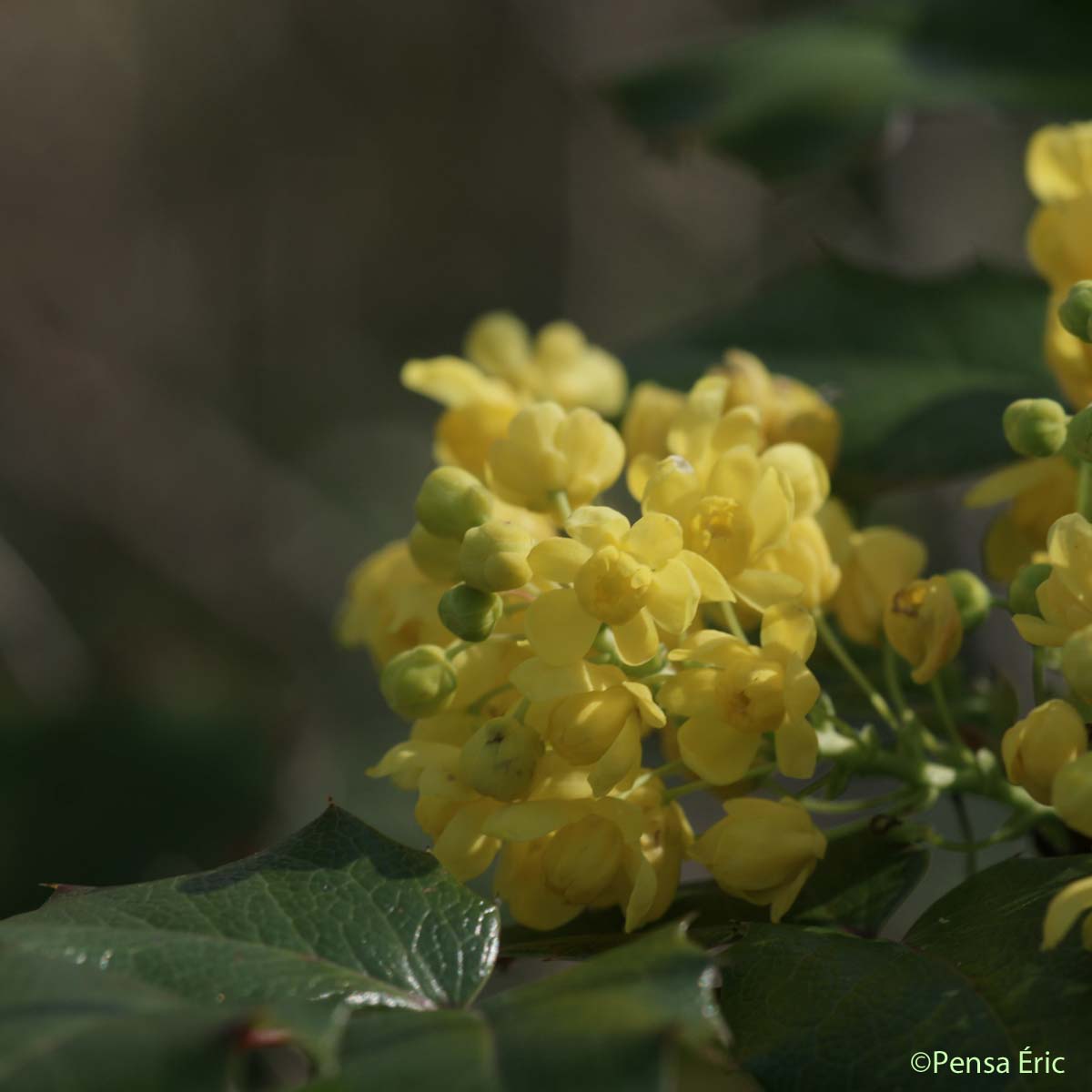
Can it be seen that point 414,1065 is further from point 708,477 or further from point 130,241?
point 130,241

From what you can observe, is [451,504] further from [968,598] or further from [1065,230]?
[1065,230]

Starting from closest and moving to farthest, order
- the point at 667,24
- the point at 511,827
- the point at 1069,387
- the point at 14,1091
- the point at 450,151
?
the point at 14,1091, the point at 511,827, the point at 1069,387, the point at 667,24, the point at 450,151

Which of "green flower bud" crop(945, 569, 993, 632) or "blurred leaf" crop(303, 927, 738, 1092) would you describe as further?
"green flower bud" crop(945, 569, 993, 632)

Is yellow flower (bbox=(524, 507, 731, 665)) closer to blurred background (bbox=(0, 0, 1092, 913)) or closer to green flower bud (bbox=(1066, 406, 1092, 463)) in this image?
green flower bud (bbox=(1066, 406, 1092, 463))

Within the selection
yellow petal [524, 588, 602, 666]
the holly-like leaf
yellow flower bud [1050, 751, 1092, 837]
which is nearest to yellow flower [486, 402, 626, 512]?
yellow petal [524, 588, 602, 666]

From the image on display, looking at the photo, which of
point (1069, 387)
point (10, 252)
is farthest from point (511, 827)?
point (10, 252)
